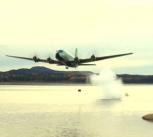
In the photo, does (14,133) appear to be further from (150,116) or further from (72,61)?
(150,116)

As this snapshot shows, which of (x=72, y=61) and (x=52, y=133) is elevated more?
(x=72, y=61)

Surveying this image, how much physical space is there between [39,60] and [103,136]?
45.6 meters

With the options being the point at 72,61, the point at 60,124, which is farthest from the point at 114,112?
the point at 60,124

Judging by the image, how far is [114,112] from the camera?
156m

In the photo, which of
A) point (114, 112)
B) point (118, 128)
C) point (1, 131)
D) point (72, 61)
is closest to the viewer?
point (1, 131)

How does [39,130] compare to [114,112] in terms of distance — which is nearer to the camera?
[39,130]

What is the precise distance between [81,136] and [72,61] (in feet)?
133

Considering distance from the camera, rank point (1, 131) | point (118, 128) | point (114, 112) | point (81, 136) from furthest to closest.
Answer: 1. point (114, 112)
2. point (118, 128)
3. point (1, 131)
4. point (81, 136)

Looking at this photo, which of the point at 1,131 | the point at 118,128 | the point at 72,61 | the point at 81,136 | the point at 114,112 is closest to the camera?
the point at 81,136

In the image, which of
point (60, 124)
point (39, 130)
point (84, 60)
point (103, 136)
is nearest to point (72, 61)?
point (84, 60)

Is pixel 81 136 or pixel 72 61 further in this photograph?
pixel 72 61

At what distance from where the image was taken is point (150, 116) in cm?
12838

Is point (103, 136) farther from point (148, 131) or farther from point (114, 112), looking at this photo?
point (114, 112)

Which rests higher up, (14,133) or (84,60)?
(84,60)
